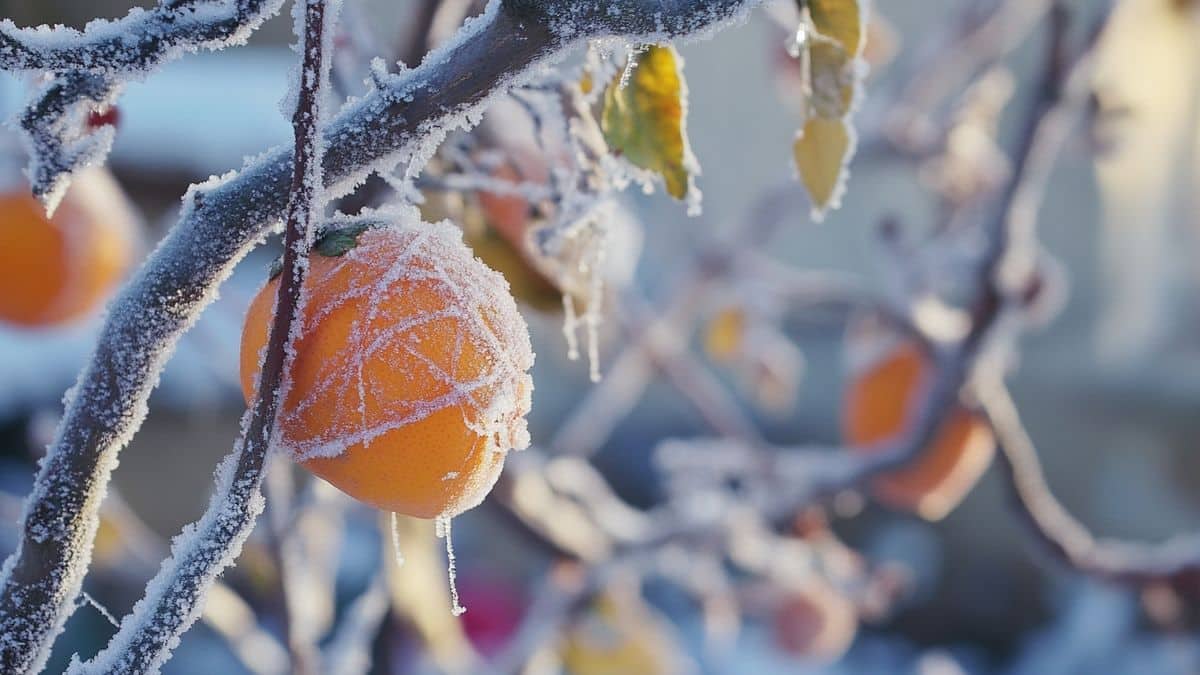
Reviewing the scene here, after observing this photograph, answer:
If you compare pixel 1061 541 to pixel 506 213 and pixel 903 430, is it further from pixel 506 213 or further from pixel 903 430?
pixel 506 213

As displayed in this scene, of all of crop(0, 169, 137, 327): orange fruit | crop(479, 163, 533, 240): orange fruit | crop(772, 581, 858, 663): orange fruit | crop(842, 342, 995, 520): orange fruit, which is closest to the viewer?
crop(479, 163, 533, 240): orange fruit

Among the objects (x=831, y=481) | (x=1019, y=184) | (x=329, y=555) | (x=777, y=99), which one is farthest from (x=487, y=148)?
(x=777, y=99)

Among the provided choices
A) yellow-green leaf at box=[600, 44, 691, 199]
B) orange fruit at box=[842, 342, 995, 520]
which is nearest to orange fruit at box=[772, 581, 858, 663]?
orange fruit at box=[842, 342, 995, 520]

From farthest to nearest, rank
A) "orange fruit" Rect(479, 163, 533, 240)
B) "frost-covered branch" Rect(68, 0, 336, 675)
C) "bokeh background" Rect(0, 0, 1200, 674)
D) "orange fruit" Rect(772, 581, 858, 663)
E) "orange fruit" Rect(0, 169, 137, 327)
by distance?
"bokeh background" Rect(0, 0, 1200, 674), "orange fruit" Rect(772, 581, 858, 663), "orange fruit" Rect(0, 169, 137, 327), "orange fruit" Rect(479, 163, 533, 240), "frost-covered branch" Rect(68, 0, 336, 675)

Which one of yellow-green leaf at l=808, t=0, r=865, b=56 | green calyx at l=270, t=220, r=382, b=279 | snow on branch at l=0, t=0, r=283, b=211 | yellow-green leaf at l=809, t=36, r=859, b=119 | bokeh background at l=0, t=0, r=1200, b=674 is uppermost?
snow on branch at l=0, t=0, r=283, b=211

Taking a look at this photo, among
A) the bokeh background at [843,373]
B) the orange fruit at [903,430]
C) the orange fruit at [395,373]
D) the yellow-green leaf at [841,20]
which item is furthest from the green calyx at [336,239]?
the bokeh background at [843,373]

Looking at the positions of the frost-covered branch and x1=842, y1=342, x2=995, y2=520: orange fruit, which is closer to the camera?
the frost-covered branch

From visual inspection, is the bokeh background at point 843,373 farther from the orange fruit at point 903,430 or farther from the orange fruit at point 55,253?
the orange fruit at point 55,253

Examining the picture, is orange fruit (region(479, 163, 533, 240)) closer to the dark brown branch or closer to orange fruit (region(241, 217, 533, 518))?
orange fruit (region(241, 217, 533, 518))
